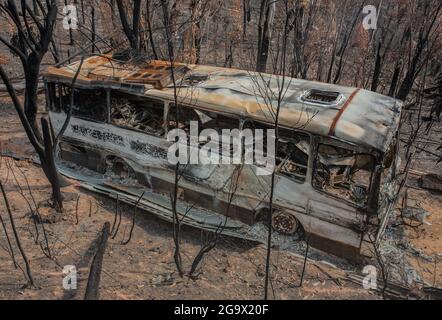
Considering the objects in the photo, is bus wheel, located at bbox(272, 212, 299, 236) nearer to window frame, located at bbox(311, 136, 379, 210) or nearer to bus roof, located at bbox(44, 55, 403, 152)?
window frame, located at bbox(311, 136, 379, 210)

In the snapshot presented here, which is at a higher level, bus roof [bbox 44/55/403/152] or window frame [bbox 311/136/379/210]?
bus roof [bbox 44/55/403/152]

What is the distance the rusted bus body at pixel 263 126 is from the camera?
19.0 ft

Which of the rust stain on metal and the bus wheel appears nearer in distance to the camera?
the rust stain on metal

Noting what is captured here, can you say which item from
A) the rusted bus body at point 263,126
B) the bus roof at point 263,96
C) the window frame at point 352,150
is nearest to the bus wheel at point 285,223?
the rusted bus body at point 263,126

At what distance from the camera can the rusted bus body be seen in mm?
5785

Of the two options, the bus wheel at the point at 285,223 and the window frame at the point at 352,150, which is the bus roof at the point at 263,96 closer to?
the window frame at the point at 352,150

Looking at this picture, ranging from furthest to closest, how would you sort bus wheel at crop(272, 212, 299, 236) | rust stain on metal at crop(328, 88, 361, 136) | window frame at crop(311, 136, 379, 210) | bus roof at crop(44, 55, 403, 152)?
bus wheel at crop(272, 212, 299, 236), bus roof at crop(44, 55, 403, 152), rust stain on metal at crop(328, 88, 361, 136), window frame at crop(311, 136, 379, 210)

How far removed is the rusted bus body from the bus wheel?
2 centimetres

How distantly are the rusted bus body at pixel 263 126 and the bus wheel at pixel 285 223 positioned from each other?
2cm

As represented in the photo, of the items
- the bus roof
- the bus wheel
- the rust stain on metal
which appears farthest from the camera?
the bus wheel

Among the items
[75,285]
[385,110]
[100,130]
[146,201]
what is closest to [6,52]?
[100,130]

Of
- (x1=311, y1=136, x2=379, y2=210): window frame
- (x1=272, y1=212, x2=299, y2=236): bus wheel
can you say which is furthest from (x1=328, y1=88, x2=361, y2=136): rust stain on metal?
(x1=272, y1=212, x2=299, y2=236): bus wheel

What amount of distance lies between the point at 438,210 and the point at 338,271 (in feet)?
11.0

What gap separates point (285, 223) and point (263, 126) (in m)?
1.60
